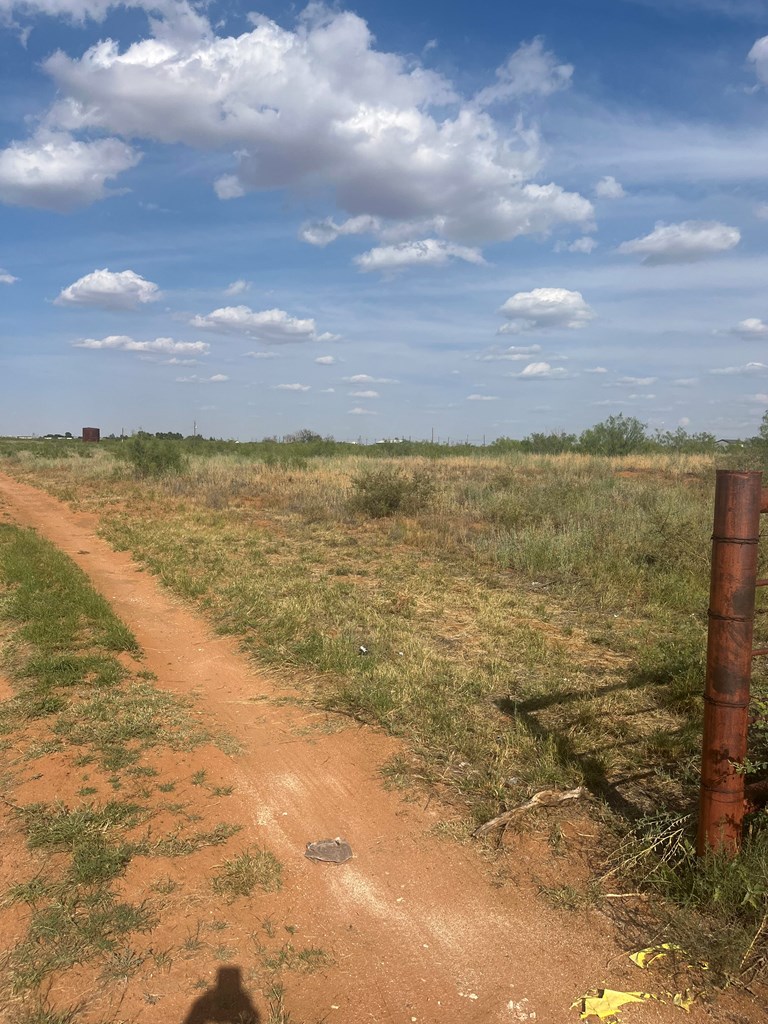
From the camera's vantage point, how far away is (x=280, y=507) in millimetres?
18312

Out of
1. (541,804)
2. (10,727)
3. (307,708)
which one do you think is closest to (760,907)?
(541,804)

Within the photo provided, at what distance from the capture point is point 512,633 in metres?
7.38

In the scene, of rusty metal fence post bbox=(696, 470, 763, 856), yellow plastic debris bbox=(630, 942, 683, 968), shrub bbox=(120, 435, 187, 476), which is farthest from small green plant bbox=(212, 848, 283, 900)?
shrub bbox=(120, 435, 187, 476)

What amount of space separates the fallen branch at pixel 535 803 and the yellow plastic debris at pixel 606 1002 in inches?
42.6

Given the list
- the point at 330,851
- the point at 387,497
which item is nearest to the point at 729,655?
the point at 330,851

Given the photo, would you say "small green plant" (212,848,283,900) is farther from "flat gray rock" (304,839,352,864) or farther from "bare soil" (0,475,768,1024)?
"flat gray rock" (304,839,352,864)

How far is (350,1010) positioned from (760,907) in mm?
1575

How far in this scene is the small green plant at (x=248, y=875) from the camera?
3.32 m

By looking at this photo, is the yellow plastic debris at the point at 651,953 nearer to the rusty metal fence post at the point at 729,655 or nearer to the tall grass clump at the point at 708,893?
the tall grass clump at the point at 708,893

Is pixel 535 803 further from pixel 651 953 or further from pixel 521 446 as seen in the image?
pixel 521 446

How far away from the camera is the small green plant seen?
332 centimetres

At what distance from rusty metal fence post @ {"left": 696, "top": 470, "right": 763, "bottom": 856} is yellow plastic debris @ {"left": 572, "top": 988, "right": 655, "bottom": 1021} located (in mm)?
720

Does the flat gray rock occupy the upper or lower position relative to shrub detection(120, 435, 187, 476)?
lower

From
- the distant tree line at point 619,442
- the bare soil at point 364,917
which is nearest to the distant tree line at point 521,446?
the distant tree line at point 619,442
